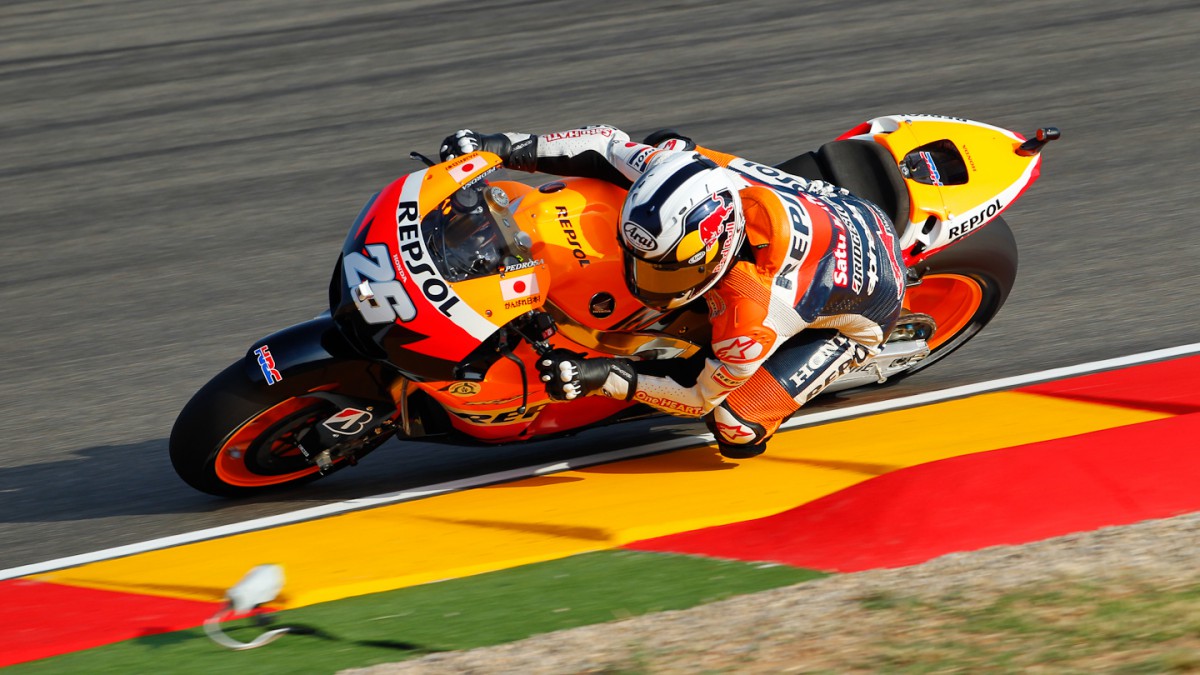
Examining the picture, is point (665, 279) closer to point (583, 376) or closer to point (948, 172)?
point (583, 376)

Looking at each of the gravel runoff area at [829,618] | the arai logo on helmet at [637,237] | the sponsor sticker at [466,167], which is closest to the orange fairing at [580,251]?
the sponsor sticker at [466,167]

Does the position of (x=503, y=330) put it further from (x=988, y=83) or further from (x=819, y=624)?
(x=988, y=83)

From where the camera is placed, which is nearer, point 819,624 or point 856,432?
point 819,624

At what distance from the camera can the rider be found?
5.09 meters

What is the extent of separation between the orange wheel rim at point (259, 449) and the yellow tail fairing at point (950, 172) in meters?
2.69

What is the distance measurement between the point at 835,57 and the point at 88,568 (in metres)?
8.45

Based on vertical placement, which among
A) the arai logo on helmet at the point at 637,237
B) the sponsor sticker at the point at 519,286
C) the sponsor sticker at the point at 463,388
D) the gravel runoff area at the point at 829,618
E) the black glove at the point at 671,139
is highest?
the black glove at the point at 671,139

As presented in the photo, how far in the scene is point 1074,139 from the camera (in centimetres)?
991

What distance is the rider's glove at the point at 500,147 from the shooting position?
561cm

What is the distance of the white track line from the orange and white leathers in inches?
24.5

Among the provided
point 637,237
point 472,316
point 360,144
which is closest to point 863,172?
point 637,237

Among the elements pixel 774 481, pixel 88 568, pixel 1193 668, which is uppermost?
pixel 88 568

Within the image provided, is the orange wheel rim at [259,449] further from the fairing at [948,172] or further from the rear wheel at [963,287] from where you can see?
the rear wheel at [963,287]

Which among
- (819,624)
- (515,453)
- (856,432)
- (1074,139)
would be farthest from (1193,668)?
(1074,139)
